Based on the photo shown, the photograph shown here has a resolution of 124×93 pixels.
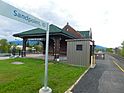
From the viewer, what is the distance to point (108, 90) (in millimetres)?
9438

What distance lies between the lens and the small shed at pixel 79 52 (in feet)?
74.9

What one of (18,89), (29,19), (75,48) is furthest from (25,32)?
(29,19)

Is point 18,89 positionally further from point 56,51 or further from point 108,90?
point 56,51

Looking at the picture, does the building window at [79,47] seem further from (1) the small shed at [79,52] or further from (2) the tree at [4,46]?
(2) the tree at [4,46]

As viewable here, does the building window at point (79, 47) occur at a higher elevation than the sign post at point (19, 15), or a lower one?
lower

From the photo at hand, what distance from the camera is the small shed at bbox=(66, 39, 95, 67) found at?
899 inches

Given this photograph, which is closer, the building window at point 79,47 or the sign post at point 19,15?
the sign post at point 19,15

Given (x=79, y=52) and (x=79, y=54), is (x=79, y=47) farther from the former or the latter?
(x=79, y=54)

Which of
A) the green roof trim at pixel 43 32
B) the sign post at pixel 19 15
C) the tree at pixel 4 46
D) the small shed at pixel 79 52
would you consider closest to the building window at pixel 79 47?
the small shed at pixel 79 52

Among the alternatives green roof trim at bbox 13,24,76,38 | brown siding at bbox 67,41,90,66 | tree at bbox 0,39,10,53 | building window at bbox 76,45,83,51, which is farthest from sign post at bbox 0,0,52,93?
tree at bbox 0,39,10,53

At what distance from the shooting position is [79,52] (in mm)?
23344

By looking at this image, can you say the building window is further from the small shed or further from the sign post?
the sign post

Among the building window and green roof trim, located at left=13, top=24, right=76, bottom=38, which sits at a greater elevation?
green roof trim, located at left=13, top=24, right=76, bottom=38

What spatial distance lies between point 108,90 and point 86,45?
44.6 feet
